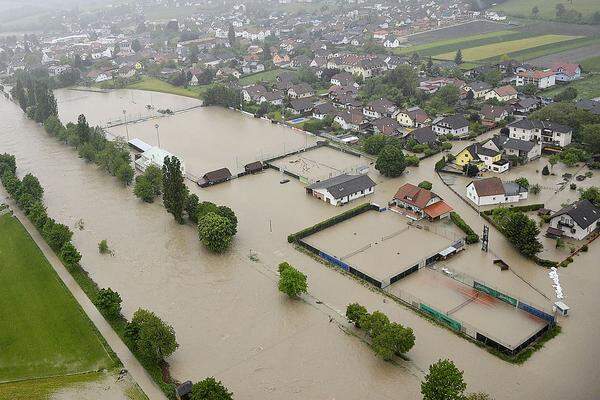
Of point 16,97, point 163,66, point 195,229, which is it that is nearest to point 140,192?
point 195,229

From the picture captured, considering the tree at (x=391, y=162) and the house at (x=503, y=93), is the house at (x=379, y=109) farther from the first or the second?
the tree at (x=391, y=162)

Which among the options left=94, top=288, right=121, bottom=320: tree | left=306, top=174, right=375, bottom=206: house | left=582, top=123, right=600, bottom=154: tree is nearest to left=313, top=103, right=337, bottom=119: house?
left=306, top=174, right=375, bottom=206: house

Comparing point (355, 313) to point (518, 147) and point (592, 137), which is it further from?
point (592, 137)

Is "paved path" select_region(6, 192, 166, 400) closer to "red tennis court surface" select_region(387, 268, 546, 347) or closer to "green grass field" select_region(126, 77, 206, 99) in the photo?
"red tennis court surface" select_region(387, 268, 546, 347)

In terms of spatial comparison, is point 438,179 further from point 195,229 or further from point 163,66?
point 163,66

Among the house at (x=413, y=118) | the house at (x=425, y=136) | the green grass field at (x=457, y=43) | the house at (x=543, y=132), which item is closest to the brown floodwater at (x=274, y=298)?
the house at (x=425, y=136)
